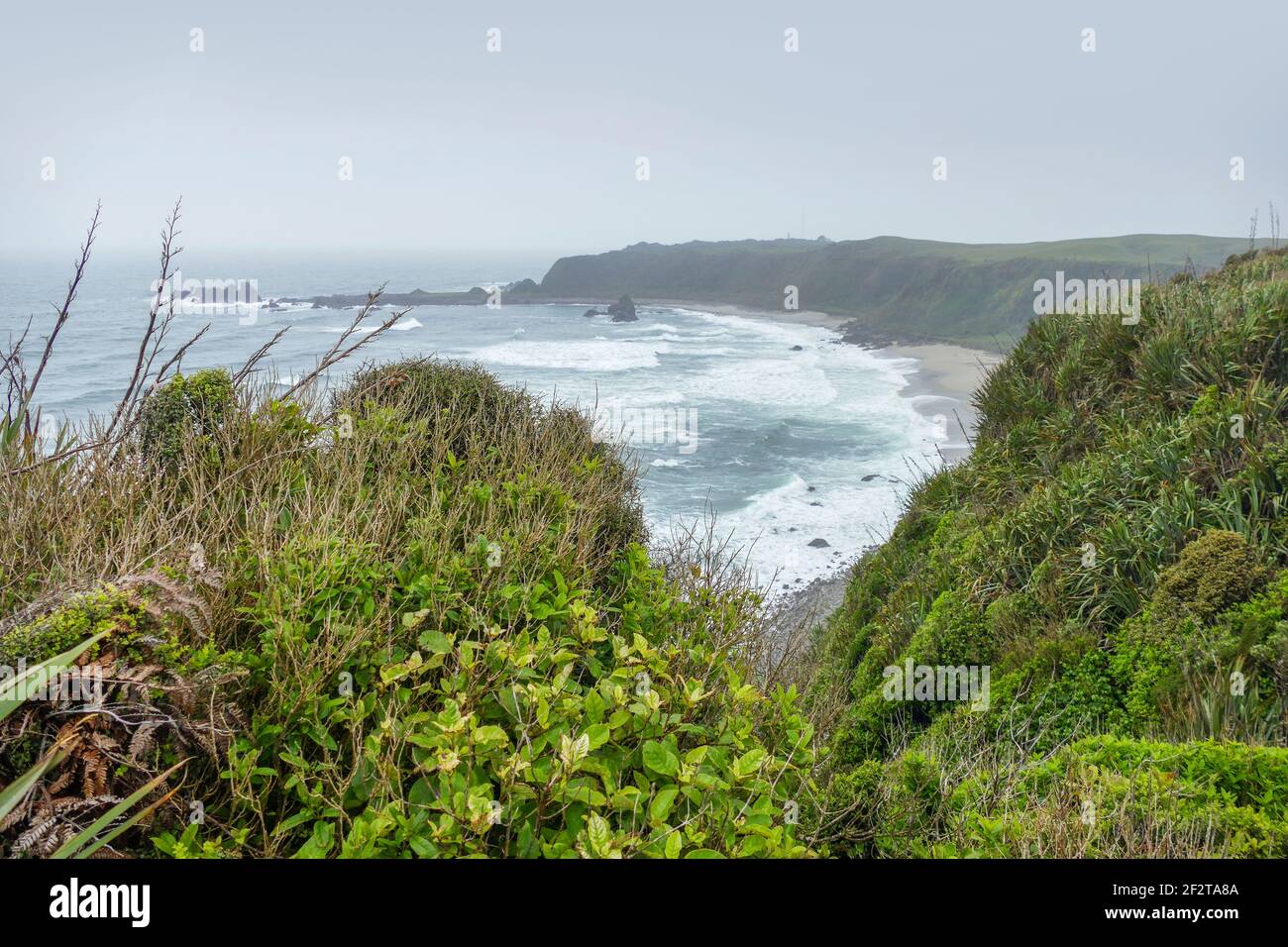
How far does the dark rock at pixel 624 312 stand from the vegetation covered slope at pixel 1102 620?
275 ft

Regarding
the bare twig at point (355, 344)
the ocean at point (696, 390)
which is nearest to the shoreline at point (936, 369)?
the ocean at point (696, 390)

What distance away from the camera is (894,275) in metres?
117

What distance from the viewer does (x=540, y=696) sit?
2535mm

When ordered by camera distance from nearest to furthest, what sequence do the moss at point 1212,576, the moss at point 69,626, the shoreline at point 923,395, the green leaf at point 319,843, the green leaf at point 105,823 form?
the green leaf at point 105,823
the green leaf at point 319,843
the moss at point 69,626
the moss at point 1212,576
the shoreline at point 923,395

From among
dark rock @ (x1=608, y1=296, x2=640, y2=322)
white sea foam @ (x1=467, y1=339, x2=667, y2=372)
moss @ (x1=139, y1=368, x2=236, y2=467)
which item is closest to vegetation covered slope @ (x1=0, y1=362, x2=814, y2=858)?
moss @ (x1=139, y1=368, x2=236, y2=467)

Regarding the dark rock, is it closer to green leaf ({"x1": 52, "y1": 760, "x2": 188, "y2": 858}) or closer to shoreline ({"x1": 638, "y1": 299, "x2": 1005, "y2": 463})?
shoreline ({"x1": 638, "y1": 299, "x2": 1005, "y2": 463})

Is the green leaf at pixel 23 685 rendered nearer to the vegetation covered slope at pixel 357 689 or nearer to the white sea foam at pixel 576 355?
the vegetation covered slope at pixel 357 689

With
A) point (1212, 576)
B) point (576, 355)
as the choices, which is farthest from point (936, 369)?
point (1212, 576)

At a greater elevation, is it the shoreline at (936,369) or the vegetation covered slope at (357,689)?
the shoreline at (936,369)

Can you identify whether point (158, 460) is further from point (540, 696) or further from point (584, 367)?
point (584, 367)

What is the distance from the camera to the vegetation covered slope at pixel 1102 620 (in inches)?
142

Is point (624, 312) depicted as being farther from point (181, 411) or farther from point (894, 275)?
point (181, 411)

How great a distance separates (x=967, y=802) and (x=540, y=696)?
2439 mm

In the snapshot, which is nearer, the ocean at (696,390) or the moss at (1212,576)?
the moss at (1212,576)
